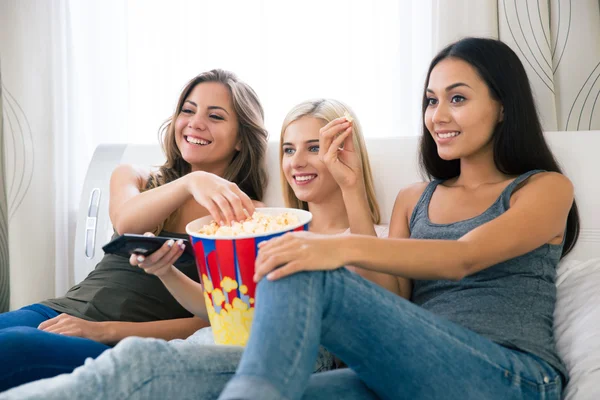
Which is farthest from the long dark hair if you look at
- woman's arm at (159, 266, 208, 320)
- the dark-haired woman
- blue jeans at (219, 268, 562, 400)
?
woman's arm at (159, 266, 208, 320)

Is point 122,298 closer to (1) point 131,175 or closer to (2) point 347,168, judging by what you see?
(1) point 131,175

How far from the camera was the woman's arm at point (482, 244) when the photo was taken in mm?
1052

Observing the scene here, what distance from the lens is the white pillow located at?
105cm

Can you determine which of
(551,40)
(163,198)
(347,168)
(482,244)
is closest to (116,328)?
(163,198)

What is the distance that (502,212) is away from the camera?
1337 mm

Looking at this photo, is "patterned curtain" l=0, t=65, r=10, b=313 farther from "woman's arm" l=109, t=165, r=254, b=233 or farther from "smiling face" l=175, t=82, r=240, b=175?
"smiling face" l=175, t=82, r=240, b=175

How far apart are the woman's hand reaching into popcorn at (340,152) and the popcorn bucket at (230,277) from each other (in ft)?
1.14

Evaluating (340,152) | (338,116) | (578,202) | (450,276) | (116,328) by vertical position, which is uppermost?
(338,116)

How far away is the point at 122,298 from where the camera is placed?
5.41ft

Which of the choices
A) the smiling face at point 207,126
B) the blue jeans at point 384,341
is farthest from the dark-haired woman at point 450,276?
the smiling face at point 207,126

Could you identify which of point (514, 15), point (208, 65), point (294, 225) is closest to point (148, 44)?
point (208, 65)

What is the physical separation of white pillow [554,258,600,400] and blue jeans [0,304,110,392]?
1006 millimetres

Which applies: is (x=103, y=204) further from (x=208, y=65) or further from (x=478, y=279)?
(x=478, y=279)

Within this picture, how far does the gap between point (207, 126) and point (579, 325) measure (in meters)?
1.17
